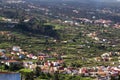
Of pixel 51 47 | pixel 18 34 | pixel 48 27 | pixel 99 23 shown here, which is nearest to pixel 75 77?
pixel 51 47

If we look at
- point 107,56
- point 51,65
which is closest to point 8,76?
point 51,65

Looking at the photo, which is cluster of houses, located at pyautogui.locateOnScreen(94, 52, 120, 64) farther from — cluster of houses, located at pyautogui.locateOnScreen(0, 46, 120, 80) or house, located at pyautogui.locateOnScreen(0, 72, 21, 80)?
house, located at pyautogui.locateOnScreen(0, 72, 21, 80)

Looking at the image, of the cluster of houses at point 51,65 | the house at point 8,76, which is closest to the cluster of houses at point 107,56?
the cluster of houses at point 51,65

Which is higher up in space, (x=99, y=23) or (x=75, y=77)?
(x=75, y=77)

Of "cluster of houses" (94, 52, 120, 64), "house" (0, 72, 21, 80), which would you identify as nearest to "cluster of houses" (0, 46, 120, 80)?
"cluster of houses" (94, 52, 120, 64)

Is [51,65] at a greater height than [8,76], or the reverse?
[8,76]

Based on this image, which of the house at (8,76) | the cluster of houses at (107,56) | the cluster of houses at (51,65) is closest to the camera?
the house at (8,76)

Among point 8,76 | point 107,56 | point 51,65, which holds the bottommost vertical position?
point 107,56

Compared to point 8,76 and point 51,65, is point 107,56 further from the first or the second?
point 8,76

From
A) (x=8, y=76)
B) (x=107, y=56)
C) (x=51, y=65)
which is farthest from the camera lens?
(x=107, y=56)

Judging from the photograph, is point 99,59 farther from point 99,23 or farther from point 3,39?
point 99,23

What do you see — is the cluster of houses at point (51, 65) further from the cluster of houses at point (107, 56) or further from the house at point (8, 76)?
the house at point (8, 76)
